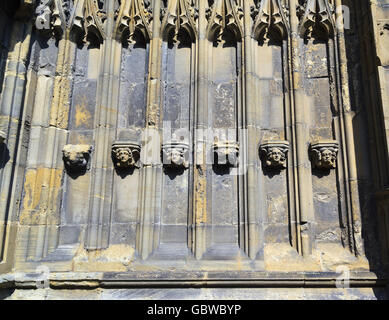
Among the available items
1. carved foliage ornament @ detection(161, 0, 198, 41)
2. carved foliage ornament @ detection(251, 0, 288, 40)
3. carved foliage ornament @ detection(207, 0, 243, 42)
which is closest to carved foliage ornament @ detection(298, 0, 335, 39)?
carved foliage ornament @ detection(251, 0, 288, 40)

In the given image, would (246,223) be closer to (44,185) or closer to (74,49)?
(44,185)

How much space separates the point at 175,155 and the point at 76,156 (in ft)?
4.28

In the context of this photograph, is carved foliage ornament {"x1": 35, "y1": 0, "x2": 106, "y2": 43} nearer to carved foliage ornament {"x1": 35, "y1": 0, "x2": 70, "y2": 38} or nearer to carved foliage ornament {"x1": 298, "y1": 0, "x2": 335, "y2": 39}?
carved foliage ornament {"x1": 35, "y1": 0, "x2": 70, "y2": 38}

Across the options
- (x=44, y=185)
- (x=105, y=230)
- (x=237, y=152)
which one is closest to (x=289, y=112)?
(x=237, y=152)

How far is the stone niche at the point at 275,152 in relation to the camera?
5.17m

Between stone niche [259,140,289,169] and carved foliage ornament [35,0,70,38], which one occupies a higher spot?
carved foliage ornament [35,0,70,38]

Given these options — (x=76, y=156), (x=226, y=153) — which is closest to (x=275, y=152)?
(x=226, y=153)

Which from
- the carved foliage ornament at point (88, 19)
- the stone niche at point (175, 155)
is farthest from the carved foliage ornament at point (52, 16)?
the stone niche at point (175, 155)

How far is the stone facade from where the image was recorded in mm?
4871

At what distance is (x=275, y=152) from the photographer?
5168 millimetres

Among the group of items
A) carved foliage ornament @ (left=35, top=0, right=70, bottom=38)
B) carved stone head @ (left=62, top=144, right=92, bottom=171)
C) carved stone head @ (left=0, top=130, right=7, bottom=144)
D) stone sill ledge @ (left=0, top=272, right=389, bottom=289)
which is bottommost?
stone sill ledge @ (left=0, top=272, right=389, bottom=289)

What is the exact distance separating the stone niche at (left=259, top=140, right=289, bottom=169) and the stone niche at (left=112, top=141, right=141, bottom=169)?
167 cm

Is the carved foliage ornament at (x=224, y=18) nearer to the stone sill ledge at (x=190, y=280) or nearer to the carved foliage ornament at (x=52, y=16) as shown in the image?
the carved foliage ornament at (x=52, y=16)

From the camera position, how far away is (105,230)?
520cm
